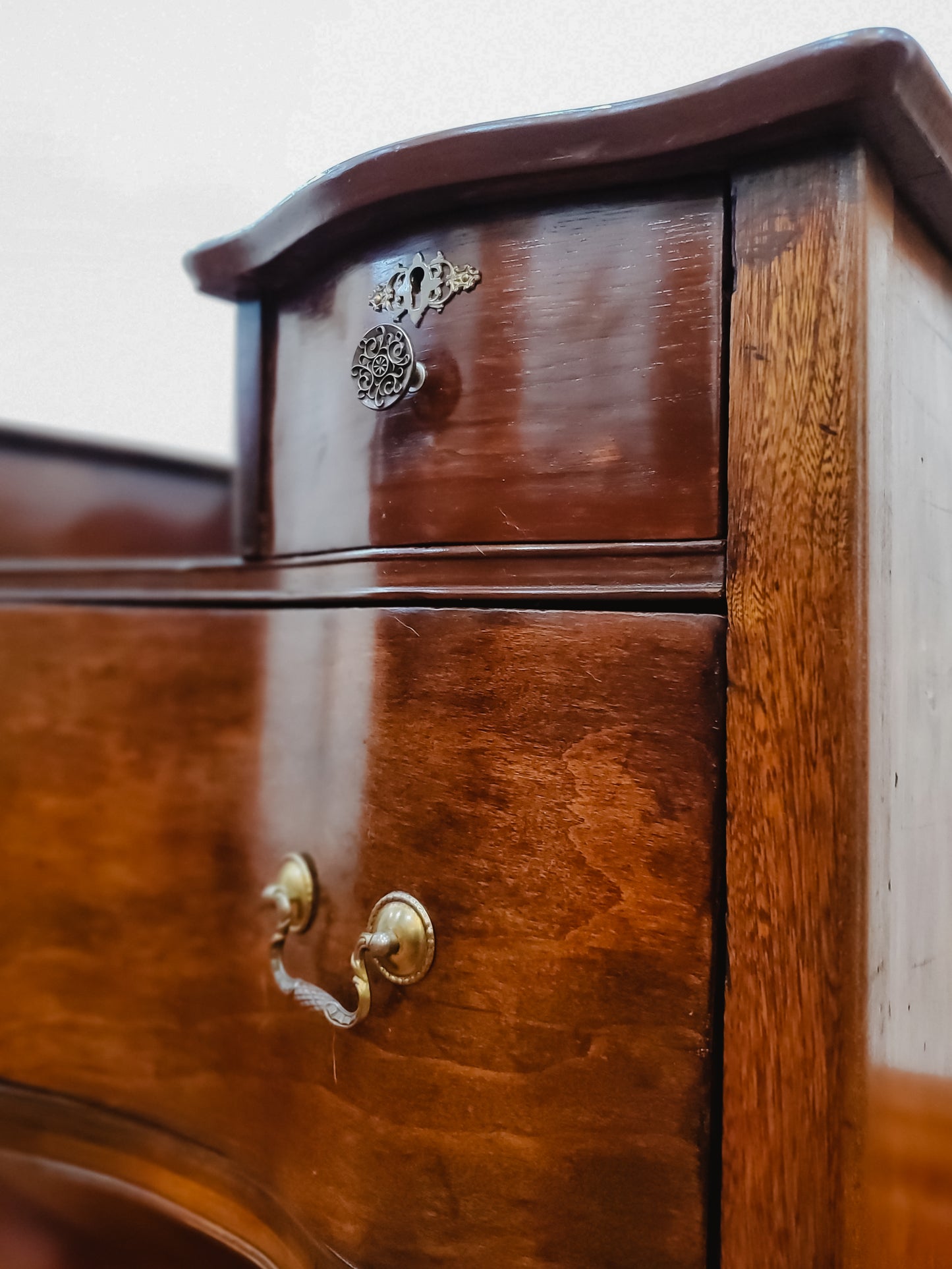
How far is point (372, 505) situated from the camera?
15.2 inches

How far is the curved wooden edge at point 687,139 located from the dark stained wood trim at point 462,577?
0.47 ft

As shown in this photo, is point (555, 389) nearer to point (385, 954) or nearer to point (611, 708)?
point (611, 708)

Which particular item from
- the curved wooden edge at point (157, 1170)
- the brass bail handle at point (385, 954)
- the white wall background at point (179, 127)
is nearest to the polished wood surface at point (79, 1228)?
the curved wooden edge at point (157, 1170)

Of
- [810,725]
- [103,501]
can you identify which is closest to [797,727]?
[810,725]

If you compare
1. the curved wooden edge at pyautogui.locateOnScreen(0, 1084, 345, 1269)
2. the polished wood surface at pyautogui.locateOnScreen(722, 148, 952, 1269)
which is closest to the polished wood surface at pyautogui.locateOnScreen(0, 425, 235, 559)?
the curved wooden edge at pyautogui.locateOnScreen(0, 1084, 345, 1269)

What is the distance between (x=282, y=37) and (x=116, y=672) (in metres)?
0.79

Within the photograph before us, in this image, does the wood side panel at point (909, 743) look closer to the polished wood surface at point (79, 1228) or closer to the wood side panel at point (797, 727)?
the wood side panel at point (797, 727)

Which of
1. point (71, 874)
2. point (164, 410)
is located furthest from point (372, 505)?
point (164, 410)

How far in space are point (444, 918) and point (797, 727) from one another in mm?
161

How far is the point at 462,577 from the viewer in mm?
355

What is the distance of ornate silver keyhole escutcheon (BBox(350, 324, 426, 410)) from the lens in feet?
1.18

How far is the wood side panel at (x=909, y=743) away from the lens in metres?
0.31

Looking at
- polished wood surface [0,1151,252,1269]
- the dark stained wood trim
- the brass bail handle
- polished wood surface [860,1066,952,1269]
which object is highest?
the dark stained wood trim

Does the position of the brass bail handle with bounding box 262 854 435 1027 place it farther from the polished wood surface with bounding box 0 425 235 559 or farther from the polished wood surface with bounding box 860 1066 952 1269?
the polished wood surface with bounding box 0 425 235 559
